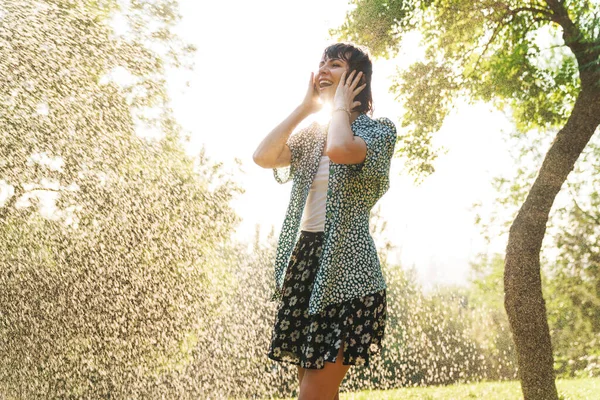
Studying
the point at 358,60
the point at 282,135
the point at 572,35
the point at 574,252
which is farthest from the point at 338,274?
the point at 574,252

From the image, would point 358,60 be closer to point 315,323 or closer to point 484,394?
point 315,323

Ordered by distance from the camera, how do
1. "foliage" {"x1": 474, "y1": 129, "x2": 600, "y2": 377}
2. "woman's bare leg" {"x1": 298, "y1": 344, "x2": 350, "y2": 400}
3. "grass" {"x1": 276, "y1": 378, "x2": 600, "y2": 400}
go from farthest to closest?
"foliage" {"x1": 474, "y1": 129, "x2": 600, "y2": 377}
"grass" {"x1": 276, "y1": 378, "x2": 600, "y2": 400}
"woman's bare leg" {"x1": 298, "y1": 344, "x2": 350, "y2": 400}

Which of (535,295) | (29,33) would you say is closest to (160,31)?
(29,33)

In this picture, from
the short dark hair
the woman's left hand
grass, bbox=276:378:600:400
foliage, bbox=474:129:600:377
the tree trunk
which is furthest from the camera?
foliage, bbox=474:129:600:377

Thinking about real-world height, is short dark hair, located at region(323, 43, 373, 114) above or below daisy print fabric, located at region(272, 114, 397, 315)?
above

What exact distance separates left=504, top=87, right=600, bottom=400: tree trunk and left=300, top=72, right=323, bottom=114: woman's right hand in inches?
172

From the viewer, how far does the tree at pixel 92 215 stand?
838cm

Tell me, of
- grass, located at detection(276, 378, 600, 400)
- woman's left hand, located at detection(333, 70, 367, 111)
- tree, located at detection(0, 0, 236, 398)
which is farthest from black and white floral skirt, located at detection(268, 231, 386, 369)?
tree, located at detection(0, 0, 236, 398)

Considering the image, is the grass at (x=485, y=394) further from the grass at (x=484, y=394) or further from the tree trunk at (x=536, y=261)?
the tree trunk at (x=536, y=261)

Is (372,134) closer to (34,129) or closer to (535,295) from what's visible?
(535,295)

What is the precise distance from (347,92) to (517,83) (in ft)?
19.6

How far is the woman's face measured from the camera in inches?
93.2

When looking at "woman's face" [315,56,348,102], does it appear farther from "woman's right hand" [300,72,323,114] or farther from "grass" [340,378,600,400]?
"grass" [340,378,600,400]

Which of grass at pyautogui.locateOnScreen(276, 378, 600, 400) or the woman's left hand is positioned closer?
the woman's left hand
